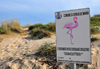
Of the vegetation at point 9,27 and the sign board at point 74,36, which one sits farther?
the vegetation at point 9,27

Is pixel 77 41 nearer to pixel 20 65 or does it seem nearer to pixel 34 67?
pixel 34 67

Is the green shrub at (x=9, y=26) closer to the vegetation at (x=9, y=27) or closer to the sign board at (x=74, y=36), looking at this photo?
the vegetation at (x=9, y=27)

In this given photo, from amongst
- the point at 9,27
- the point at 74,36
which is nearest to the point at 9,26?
the point at 9,27

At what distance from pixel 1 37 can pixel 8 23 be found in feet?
7.60

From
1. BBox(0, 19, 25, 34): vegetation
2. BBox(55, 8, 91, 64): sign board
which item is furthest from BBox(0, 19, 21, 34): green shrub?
BBox(55, 8, 91, 64): sign board

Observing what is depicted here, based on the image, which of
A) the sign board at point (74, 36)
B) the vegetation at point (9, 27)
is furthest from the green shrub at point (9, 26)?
the sign board at point (74, 36)

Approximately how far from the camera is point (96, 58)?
2.71 m

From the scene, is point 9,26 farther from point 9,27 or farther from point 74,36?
point 74,36

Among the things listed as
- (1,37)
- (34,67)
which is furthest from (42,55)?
(1,37)

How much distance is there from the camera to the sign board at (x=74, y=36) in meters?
1.88

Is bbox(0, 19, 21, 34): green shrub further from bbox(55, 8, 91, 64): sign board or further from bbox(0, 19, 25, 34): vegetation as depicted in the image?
bbox(55, 8, 91, 64): sign board

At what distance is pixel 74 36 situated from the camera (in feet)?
6.40

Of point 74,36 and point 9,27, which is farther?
point 9,27

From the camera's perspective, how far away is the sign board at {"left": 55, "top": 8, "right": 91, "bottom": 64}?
1.88m
